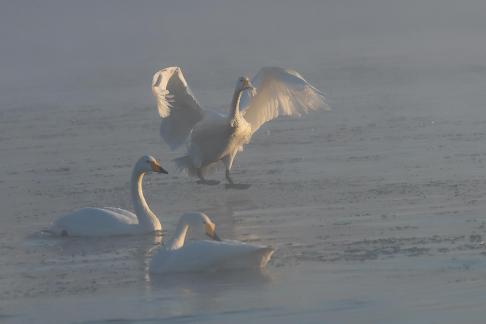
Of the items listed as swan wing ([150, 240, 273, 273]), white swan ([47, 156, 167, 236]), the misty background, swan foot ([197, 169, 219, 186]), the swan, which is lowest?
swan wing ([150, 240, 273, 273])

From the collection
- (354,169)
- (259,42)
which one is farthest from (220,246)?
(259,42)

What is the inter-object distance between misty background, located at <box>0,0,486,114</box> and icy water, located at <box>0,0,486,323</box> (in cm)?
12

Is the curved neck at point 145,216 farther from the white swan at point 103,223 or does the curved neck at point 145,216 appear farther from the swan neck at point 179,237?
the swan neck at point 179,237

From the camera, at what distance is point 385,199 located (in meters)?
11.9

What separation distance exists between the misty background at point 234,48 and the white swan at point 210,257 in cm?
898

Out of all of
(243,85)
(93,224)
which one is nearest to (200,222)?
(93,224)

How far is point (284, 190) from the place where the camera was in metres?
13.0

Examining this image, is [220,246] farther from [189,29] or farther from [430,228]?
[189,29]

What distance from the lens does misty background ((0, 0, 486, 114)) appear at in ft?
73.7

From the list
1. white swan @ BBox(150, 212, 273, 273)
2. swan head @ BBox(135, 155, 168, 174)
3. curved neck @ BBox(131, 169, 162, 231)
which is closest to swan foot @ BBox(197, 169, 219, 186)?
swan head @ BBox(135, 155, 168, 174)

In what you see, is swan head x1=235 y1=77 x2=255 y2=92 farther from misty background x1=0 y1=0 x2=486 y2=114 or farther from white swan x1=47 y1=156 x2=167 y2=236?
misty background x1=0 y1=0 x2=486 y2=114

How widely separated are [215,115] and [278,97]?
825mm

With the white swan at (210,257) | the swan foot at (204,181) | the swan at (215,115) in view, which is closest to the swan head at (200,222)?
the white swan at (210,257)

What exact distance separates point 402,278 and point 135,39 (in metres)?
30.5
